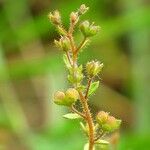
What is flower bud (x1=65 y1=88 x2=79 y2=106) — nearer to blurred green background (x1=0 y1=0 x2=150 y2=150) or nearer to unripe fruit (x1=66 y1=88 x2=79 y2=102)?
unripe fruit (x1=66 y1=88 x2=79 y2=102)

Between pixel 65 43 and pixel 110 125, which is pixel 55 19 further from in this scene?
pixel 110 125

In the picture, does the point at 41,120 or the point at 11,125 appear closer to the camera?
the point at 11,125

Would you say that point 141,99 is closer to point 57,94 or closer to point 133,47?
point 133,47

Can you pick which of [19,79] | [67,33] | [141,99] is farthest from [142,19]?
[67,33]

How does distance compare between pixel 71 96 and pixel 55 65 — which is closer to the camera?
pixel 71 96

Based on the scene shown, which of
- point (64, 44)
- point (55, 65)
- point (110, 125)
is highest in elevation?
point (55, 65)

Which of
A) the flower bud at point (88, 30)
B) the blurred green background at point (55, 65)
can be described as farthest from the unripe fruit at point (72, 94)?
the blurred green background at point (55, 65)

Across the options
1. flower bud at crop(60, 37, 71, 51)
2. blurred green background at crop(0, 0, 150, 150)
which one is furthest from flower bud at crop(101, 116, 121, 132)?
blurred green background at crop(0, 0, 150, 150)

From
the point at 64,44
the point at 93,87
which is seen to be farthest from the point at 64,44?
the point at 93,87

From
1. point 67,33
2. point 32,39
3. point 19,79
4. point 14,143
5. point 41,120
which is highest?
point 32,39
